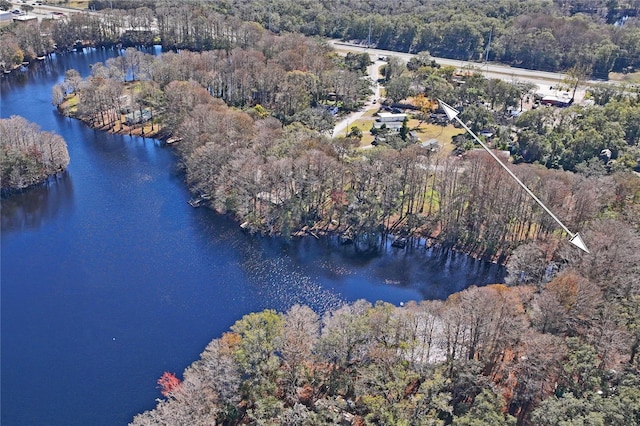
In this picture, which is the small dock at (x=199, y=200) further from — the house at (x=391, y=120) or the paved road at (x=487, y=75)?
the house at (x=391, y=120)

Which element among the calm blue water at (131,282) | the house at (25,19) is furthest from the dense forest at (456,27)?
the calm blue water at (131,282)

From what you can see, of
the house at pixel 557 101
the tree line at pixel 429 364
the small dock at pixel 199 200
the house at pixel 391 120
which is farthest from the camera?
the house at pixel 557 101

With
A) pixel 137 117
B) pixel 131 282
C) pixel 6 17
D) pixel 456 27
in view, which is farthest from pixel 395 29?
pixel 131 282

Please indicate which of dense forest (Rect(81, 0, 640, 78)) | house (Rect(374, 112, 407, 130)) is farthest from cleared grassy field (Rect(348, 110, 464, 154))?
dense forest (Rect(81, 0, 640, 78))

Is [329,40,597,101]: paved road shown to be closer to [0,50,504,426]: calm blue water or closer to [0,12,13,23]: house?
[0,50,504,426]: calm blue water

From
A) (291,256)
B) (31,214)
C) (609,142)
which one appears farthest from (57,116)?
(609,142)

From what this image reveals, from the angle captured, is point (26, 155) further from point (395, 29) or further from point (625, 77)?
point (625, 77)
